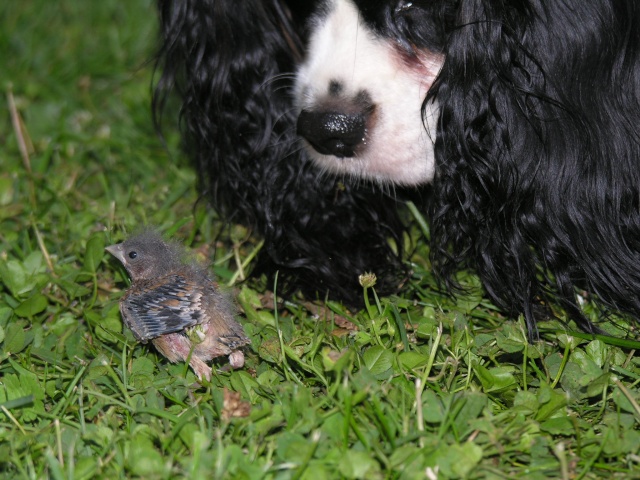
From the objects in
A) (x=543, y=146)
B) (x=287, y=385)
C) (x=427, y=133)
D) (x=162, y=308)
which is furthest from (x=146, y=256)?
(x=543, y=146)

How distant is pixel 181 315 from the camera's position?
1.83m

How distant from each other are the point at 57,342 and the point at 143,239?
1.00 ft

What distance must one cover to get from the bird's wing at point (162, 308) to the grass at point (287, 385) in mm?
85

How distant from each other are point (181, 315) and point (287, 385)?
9.7 inches

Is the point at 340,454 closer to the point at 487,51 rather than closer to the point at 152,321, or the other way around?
the point at 152,321

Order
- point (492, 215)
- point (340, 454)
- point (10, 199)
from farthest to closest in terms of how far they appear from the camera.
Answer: point (10, 199), point (492, 215), point (340, 454)

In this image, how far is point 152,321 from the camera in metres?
Result: 1.83

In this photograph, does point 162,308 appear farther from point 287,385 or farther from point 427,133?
point 427,133

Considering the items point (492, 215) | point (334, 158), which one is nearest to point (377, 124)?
point (334, 158)

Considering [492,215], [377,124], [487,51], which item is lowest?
[492,215]

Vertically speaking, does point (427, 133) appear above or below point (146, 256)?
above

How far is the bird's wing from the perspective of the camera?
182 cm

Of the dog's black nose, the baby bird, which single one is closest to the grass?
the baby bird

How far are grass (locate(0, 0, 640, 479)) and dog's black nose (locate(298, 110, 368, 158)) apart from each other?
0.36 metres
